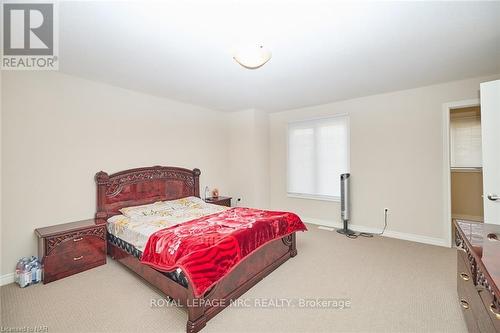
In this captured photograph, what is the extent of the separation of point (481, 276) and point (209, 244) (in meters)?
1.82

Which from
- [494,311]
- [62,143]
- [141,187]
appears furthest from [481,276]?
[62,143]

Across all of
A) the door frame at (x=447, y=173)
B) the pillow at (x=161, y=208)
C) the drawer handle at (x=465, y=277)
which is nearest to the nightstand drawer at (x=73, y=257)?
the pillow at (x=161, y=208)

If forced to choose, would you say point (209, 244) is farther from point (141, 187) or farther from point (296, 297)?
point (141, 187)

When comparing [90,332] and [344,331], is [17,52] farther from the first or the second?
[344,331]

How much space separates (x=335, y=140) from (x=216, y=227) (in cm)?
312

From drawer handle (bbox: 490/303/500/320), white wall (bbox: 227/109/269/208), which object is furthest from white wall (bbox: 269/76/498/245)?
drawer handle (bbox: 490/303/500/320)

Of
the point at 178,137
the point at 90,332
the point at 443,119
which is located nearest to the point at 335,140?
the point at 443,119

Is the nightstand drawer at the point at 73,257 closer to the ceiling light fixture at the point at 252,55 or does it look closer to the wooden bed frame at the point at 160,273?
the wooden bed frame at the point at 160,273

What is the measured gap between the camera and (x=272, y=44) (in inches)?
84.7

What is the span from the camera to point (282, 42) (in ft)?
6.93

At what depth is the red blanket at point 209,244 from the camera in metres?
1.72

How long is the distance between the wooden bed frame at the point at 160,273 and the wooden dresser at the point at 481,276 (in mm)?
1660

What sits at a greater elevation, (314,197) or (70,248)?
(314,197)

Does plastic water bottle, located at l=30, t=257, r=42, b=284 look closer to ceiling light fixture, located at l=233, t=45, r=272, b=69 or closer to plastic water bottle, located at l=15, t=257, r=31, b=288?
plastic water bottle, located at l=15, t=257, r=31, b=288
